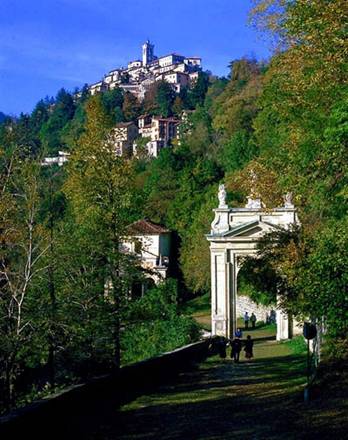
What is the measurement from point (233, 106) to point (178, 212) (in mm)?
20160

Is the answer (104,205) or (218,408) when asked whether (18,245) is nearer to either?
(104,205)

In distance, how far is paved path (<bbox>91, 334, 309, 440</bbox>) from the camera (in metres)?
12.0

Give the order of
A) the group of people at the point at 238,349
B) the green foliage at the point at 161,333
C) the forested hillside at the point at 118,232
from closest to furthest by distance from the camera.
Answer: the forested hillside at the point at 118,232 < the group of people at the point at 238,349 < the green foliage at the point at 161,333

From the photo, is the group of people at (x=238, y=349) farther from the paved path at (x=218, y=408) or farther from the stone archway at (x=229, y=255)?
the stone archway at (x=229, y=255)

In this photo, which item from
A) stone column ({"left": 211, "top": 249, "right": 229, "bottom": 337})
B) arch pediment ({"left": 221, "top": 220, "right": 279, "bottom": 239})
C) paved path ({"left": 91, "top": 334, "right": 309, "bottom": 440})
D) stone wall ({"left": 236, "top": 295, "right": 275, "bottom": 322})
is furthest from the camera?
stone wall ({"left": 236, "top": 295, "right": 275, "bottom": 322})

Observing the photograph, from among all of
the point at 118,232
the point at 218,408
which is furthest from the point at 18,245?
the point at 218,408

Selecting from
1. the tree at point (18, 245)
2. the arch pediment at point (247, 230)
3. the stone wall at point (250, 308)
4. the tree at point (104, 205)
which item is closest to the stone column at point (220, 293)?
the arch pediment at point (247, 230)

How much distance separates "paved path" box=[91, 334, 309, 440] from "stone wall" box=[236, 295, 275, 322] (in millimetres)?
23834

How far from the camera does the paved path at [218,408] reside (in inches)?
471

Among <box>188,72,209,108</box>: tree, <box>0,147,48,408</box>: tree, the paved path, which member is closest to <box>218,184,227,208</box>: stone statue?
the paved path

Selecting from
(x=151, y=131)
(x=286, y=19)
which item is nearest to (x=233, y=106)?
(x=286, y=19)

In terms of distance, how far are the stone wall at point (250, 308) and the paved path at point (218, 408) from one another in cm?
2383

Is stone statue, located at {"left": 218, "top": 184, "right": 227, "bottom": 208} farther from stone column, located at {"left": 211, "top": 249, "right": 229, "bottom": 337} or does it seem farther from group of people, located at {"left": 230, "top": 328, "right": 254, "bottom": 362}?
group of people, located at {"left": 230, "top": 328, "right": 254, "bottom": 362}

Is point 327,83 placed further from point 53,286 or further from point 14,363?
point 14,363
